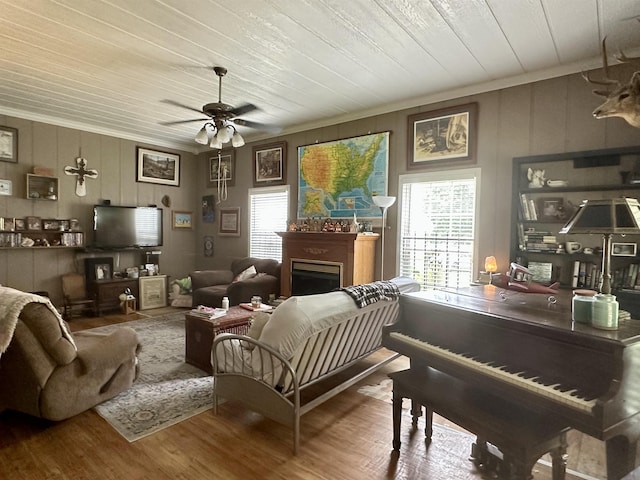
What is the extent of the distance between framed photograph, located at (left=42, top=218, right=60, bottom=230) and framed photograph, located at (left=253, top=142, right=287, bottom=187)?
10.2 ft

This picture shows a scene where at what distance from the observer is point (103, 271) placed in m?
5.88

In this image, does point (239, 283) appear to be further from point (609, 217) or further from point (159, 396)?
point (609, 217)

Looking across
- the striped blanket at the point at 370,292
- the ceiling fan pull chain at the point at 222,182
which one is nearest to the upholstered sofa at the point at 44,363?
the striped blanket at the point at 370,292

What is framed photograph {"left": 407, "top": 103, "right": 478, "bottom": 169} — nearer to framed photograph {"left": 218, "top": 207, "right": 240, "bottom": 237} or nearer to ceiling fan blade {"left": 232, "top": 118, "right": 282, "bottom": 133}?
ceiling fan blade {"left": 232, "top": 118, "right": 282, "bottom": 133}

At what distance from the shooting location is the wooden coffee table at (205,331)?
11.3 ft

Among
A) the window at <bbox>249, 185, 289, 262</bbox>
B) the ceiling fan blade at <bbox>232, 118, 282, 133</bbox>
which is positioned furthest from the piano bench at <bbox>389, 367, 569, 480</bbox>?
the window at <bbox>249, 185, 289, 262</bbox>

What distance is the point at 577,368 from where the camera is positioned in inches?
59.6

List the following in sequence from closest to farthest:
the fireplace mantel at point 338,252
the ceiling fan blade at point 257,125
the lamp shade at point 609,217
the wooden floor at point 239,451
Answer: the lamp shade at point 609,217
the wooden floor at point 239,451
the ceiling fan blade at point 257,125
the fireplace mantel at point 338,252

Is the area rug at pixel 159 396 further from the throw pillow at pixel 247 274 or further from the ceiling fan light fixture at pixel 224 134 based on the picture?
the ceiling fan light fixture at pixel 224 134

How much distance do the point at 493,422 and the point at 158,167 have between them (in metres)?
6.78

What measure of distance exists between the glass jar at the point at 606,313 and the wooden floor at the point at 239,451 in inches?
44.6

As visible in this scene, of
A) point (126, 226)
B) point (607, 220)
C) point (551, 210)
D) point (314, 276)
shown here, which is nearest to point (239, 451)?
point (607, 220)

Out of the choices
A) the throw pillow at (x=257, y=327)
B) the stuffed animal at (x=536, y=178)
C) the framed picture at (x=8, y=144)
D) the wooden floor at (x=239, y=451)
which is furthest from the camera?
the framed picture at (x=8, y=144)

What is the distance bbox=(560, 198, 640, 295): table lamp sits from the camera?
1.49 metres
